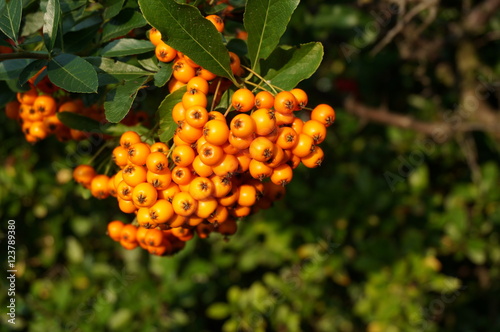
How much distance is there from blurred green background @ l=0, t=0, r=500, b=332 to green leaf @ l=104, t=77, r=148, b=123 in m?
1.68

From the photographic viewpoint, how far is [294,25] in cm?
279

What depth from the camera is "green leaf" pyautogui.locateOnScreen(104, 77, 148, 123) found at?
51.2 inches

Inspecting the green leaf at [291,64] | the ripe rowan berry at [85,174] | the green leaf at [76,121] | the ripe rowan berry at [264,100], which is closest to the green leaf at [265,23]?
the green leaf at [291,64]

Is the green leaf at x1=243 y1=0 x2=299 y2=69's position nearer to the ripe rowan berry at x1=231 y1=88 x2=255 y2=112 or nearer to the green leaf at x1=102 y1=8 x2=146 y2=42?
the ripe rowan berry at x1=231 y1=88 x2=255 y2=112

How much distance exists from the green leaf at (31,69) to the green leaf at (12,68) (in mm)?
46

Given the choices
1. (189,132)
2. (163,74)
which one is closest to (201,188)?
(189,132)

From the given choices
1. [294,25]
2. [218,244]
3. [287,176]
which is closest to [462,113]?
[294,25]

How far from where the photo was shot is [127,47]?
4.73 feet

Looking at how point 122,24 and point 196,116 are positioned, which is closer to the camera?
point 196,116

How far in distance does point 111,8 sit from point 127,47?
167 millimetres

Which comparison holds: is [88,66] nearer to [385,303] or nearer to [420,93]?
[385,303]

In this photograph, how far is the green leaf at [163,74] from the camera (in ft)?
4.48

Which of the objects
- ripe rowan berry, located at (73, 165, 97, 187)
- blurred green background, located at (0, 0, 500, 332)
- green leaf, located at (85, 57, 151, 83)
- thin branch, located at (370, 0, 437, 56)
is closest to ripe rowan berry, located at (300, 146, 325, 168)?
green leaf, located at (85, 57, 151, 83)

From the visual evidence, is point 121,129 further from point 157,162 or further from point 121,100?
point 157,162
